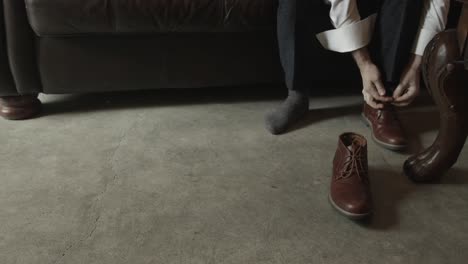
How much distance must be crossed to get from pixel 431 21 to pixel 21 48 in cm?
110

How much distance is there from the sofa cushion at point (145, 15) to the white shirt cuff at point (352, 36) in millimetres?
186

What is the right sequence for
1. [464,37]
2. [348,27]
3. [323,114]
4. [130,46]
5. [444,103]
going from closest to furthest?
[464,37] → [444,103] → [348,27] → [130,46] → [323,114]

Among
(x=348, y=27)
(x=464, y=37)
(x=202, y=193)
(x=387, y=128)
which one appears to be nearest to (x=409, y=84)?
(x=387, y=128)

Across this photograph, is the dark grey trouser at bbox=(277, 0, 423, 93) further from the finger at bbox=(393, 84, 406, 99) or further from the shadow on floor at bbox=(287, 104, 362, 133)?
the shadow on floor at bbox=(287, 104, 362, 133)

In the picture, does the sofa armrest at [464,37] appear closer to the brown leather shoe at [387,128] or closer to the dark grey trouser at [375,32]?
the dark grey trouser at [375,32]

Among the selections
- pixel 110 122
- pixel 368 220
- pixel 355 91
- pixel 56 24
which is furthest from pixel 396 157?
pixel 56 24

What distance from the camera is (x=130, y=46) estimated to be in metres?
1.21

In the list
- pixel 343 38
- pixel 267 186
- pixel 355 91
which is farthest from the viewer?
pixel 355 91

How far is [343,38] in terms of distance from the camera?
1.09 metres

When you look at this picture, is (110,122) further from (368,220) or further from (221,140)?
(368,220)

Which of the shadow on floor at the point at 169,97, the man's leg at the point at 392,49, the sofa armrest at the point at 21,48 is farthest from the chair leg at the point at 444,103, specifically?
the sofa armrest at the point at 21,48

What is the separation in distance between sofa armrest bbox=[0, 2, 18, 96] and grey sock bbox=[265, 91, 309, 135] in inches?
29.3

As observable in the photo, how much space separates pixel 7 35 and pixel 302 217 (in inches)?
36.2

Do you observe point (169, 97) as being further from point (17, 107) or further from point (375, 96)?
point (375, 96)
